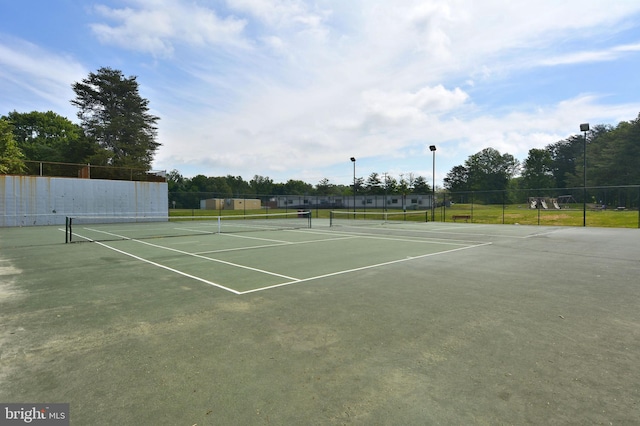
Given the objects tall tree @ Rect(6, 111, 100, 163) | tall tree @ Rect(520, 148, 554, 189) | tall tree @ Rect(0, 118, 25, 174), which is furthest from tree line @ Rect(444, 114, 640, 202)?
tall tree @ Rect(6, 111, 100, 163)

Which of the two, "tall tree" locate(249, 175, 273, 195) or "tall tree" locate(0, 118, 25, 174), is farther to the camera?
"tall tree" locate(249, 175, 273, 195)

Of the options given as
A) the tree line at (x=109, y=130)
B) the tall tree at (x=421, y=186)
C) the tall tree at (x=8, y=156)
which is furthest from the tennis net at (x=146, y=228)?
the tall tree at (x=421, y=186)

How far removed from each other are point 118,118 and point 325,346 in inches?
1973

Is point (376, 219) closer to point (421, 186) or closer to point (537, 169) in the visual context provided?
point (421, 186)

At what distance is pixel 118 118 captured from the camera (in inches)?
1700

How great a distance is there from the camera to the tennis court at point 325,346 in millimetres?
2318

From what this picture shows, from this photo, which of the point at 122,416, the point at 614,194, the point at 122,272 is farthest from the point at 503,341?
the point at 614,194

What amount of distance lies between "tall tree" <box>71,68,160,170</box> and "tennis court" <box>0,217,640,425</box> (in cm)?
4277

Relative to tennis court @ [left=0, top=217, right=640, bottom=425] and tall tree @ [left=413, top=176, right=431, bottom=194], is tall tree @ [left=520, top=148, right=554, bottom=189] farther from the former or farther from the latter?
tennis court @ [left=0, top=217, right=640, bottom=425]

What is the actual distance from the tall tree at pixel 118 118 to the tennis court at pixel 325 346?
140 ft

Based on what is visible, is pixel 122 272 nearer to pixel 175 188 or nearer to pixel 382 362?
pixel 382 362

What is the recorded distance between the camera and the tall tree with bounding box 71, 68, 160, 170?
1688 inches

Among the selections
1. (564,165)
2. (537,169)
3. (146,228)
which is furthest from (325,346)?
(564,165)

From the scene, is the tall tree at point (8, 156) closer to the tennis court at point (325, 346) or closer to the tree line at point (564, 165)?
the tennis court at point (325, 346)
